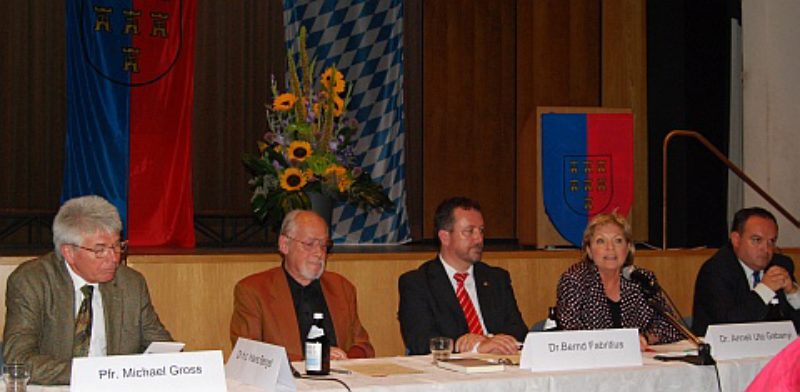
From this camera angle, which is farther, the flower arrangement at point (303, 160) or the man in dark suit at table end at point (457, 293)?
the flower arrangement at point (303, 160)

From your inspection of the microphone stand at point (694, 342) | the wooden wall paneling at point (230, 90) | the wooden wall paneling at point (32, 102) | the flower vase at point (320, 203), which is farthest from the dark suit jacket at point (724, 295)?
the wooden wall paneling at point (32, 102)

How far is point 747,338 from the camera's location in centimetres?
372

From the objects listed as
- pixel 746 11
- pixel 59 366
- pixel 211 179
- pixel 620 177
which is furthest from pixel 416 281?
pixel 211 179

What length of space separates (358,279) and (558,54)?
4.93 meters

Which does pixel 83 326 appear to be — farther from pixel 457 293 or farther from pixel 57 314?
pixel 457 293

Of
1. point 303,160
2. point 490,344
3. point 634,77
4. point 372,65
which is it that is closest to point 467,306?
point 490,344

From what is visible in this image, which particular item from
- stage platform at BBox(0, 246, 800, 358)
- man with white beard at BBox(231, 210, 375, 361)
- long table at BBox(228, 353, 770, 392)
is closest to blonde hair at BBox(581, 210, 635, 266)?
long table at BBox(228, 353, 770, 392)

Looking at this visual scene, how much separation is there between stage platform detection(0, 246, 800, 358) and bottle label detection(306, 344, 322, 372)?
6.96 ft

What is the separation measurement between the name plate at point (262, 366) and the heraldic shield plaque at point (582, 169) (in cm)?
410

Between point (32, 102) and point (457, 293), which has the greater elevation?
point (32, 102)

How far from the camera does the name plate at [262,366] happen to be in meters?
2.86

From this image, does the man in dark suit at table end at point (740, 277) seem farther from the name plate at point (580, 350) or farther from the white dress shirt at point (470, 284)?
the name plate at point (580, 350)

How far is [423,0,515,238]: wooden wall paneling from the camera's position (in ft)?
32.2

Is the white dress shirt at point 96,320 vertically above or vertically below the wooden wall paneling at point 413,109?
below
